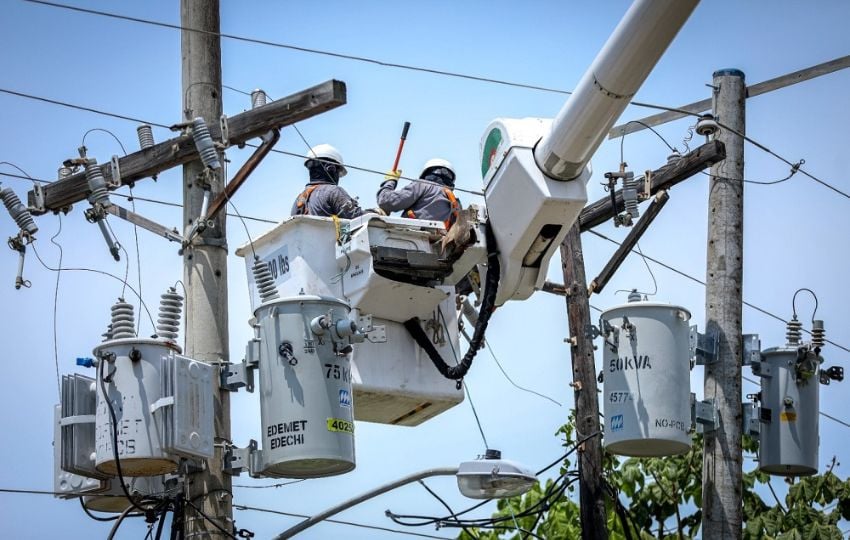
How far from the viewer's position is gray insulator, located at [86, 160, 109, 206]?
1340 centimetres

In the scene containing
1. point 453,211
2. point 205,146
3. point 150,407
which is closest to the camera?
point 150,407

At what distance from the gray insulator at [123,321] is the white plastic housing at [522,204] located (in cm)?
254

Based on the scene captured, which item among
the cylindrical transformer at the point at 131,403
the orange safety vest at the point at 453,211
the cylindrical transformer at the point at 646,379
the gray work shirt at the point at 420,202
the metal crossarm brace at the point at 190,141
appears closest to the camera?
the cylindrical transformer at the point at 131,403

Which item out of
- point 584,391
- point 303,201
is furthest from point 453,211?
point 584,391

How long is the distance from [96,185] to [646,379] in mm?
4186

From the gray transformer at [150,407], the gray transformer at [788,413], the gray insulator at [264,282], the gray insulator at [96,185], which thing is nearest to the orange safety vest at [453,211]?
the gray insulator at [264,282]

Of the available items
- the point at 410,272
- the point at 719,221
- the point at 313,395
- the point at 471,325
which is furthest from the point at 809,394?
the point at 313,395

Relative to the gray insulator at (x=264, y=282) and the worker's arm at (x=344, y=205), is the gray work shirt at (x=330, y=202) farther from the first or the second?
the gray insulator at (x=264, y=282)

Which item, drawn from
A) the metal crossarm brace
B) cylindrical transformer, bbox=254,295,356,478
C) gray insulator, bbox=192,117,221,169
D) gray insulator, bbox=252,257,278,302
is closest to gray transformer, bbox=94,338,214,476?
cylindrical transformer, bbox=254,295,356,478

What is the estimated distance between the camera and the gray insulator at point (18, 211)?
13773 millimetres

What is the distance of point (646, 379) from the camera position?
14344 mm

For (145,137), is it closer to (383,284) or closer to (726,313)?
(383,284)

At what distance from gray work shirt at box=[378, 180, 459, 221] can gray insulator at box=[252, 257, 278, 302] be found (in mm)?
1394

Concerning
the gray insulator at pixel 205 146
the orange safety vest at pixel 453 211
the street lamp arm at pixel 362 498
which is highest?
the gray insulator at pixel 205 146
